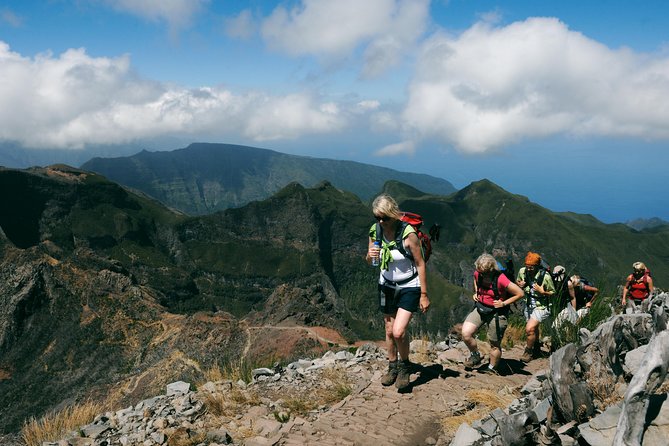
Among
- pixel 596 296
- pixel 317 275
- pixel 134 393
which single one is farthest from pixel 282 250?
pixel 596 296

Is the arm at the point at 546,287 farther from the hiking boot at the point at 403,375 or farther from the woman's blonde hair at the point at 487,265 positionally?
the hiking boot at the point at 403,375

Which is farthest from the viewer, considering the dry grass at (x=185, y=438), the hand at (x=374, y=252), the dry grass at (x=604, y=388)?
the hand at (x=374, y=252)

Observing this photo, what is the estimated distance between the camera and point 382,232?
762cm

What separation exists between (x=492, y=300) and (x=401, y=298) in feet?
7.71

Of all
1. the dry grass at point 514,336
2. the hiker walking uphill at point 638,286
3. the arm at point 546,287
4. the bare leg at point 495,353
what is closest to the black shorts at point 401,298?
the bare leg at point 495,353

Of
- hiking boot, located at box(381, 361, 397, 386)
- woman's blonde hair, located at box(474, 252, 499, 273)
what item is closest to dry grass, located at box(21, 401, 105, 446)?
hiking boot, located at box(381, 361, 397, 386)

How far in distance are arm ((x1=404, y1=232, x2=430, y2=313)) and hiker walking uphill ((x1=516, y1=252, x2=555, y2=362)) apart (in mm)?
3818

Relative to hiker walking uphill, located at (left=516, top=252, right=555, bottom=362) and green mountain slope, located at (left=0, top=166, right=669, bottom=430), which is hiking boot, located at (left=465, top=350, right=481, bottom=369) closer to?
hiker walking uphill, located at (left=516, top=252, right=555, bottom=362)

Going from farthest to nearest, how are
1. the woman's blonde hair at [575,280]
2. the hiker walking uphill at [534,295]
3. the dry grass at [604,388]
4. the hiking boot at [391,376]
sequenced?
1. the woman's blonde hair at [575,280]
2. the hiker walking uphill at [534,295]
3. the hiking boot at [391,376]
4. the dry grass at [604,388]

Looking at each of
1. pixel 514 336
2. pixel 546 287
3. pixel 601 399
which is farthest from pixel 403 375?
pixel 514 336

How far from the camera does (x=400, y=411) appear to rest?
7.33 metres

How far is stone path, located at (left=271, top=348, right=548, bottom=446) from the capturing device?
254 inches

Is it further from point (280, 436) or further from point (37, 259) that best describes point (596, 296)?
point (37, 259)

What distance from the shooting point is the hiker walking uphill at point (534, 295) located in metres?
10.0
